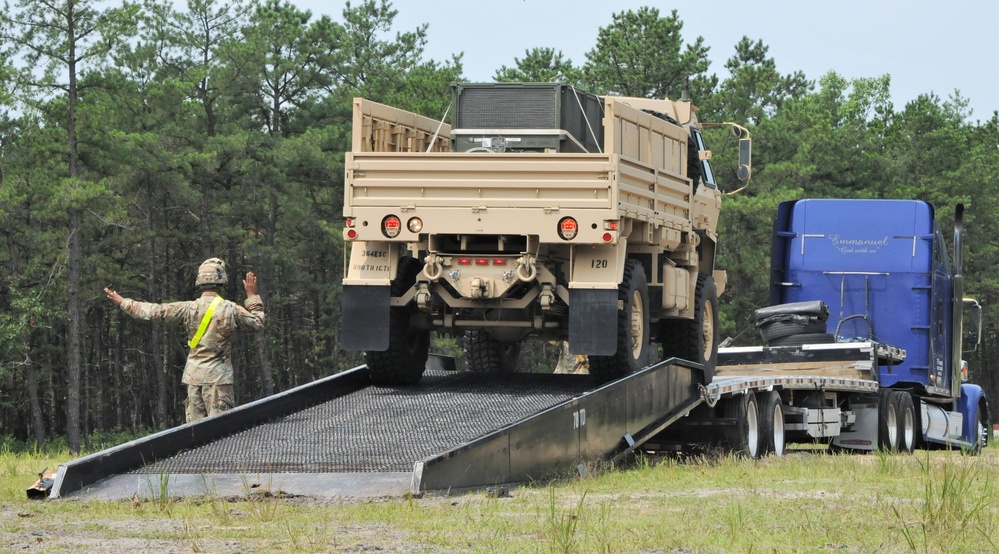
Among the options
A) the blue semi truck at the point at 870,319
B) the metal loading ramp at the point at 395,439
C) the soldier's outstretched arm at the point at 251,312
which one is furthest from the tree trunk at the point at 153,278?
the metal loading ramp at the point at 395,439

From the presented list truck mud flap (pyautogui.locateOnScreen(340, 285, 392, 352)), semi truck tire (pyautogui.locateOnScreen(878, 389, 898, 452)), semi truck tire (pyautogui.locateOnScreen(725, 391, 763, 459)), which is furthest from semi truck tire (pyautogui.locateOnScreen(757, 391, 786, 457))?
truck mud flap (pyautogui.locateOnScreen(340, 285, 392, 352))

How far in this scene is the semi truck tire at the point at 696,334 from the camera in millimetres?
14336

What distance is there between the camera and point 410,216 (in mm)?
12289

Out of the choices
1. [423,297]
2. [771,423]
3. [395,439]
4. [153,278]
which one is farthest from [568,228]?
[153,278]

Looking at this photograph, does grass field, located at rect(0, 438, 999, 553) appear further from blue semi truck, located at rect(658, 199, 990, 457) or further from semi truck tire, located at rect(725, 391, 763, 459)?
blue semi truck, located at rect(658, 199, 990, 457)

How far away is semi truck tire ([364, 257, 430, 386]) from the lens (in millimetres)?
12867

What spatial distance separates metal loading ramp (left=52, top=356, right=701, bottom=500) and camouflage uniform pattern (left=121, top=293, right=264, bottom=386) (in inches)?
29.0

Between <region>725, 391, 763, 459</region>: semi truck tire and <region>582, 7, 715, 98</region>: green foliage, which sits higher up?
<region>582, 7, 715, 98</region>: green foliage

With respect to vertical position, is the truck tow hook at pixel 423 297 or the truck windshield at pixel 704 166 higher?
the truck windshield at pixel 704 166

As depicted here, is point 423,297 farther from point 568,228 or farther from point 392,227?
point 568,228

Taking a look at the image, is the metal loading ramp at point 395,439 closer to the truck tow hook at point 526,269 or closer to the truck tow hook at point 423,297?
the truck tow hook at point 423,297

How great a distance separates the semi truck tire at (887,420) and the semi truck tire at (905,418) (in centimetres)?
7

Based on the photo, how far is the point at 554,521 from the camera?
726 cm

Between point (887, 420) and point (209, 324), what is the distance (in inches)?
362
